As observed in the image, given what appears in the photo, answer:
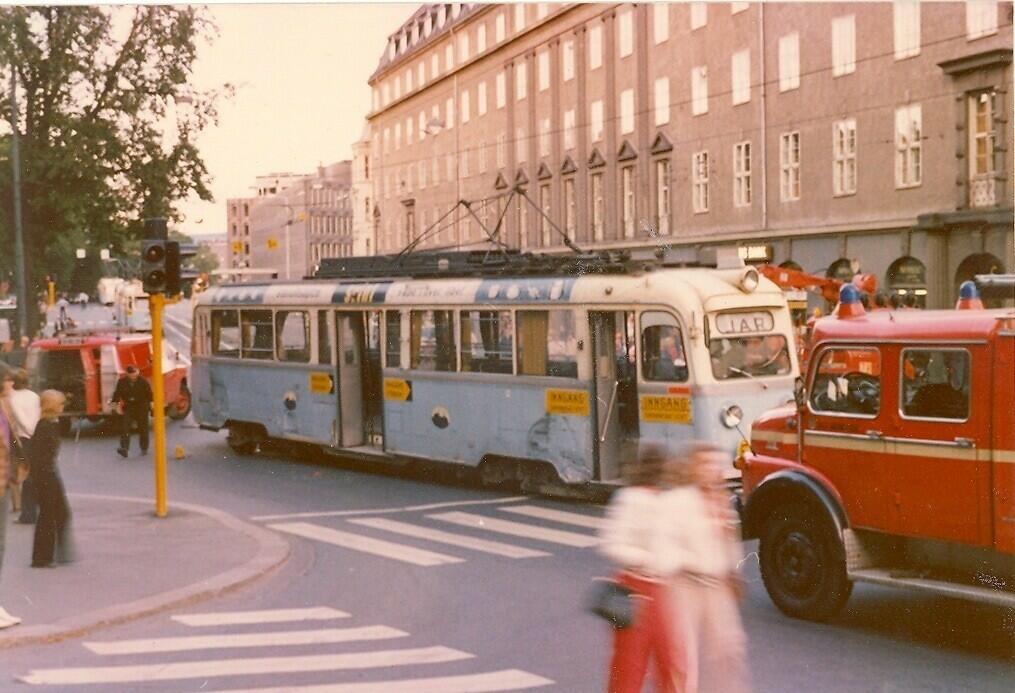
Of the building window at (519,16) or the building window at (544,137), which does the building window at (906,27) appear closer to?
the building window at (519,16)

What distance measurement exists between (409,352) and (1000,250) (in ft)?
25.2

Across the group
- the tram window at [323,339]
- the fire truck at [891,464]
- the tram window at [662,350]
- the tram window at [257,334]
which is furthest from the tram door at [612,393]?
the tram window at [257,334]

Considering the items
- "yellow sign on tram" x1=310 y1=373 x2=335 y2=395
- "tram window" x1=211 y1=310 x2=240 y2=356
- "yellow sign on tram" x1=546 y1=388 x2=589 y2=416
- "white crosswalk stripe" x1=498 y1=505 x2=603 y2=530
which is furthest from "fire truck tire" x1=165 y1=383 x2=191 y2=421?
"yellow sign on tram" x1=546 y1=388 x2=589 y2=416

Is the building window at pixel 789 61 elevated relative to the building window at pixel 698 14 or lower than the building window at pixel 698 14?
elevated

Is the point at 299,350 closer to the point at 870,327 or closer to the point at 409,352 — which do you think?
the point at 409,352

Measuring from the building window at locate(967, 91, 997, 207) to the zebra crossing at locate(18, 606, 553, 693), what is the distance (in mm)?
10598

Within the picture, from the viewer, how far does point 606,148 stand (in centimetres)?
2020

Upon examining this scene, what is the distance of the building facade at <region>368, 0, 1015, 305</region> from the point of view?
49.4 ft

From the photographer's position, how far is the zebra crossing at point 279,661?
27.5ft

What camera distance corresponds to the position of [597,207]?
21.1m

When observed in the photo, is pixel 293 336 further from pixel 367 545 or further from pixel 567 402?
pixel 367 545

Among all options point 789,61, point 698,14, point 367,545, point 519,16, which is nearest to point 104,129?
point 519,16

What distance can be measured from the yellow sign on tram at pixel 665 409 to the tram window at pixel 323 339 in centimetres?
624

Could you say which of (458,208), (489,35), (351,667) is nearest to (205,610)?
(351,667)
